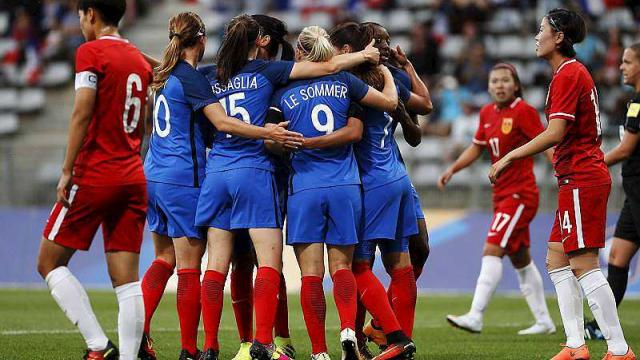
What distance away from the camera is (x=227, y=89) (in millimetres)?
7656

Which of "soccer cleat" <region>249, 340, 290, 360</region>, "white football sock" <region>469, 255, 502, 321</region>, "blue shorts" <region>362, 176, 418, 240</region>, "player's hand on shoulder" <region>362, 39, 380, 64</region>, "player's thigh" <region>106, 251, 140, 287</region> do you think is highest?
"player's hand on shoulder" <region>362, 39, 380, 64</region>

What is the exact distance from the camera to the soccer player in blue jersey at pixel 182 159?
768cm

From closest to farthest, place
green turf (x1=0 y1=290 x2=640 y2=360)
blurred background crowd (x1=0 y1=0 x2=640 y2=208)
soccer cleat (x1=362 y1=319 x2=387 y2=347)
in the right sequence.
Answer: soccer cleat (x1=362 y1=319 x2=387 y2=347) < green turf (x1=0 y1=290 x2=640 y2=360) < blurred background crowd (x1=0 y1=0 x2=640 y2=208)

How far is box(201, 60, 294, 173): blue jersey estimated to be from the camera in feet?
24.9

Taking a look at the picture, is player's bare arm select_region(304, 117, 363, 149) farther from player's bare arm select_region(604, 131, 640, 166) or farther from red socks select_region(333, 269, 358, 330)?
player's bare arm select_region(604, 131, 640, 166)

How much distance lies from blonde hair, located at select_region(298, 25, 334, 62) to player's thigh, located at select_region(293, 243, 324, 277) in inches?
50.4

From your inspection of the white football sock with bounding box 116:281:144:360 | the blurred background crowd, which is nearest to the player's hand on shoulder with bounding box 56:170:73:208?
the white football sock with bounding box 116:281:144:360

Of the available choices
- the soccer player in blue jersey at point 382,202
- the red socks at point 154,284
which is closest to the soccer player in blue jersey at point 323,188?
the soccer player in blue jersey at point 382,202

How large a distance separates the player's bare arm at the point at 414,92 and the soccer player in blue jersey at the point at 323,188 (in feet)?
2.29

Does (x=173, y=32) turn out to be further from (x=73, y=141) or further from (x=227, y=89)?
(x=73, y=141)

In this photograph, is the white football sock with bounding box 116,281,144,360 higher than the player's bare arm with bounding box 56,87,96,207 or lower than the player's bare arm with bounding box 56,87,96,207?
lower

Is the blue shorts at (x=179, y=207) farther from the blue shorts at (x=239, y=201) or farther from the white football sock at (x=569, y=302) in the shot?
the white football sock at (x=569, y=302)

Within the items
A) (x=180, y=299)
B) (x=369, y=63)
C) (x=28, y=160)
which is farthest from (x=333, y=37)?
(x=28, y=160)

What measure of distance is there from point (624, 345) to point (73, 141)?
3.93m
